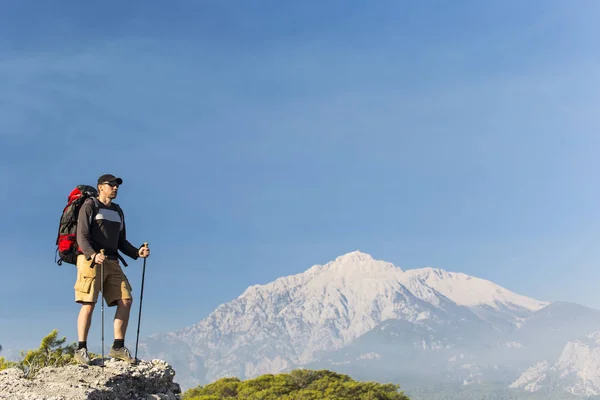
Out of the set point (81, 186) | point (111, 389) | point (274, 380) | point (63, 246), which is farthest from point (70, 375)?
point (274, 380)

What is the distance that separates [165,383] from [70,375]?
1574 mm

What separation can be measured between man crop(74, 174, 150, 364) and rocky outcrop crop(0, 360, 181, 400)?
33 centimetres

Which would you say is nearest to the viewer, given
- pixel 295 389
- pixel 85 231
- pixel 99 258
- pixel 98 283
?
pixel 99 258

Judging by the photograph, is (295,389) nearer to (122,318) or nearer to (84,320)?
(122,318)

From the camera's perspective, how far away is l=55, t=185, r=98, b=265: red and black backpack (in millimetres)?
9344

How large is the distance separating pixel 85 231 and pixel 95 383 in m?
2.01

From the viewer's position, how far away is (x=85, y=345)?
30.1ft

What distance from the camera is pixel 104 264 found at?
9.39 meters

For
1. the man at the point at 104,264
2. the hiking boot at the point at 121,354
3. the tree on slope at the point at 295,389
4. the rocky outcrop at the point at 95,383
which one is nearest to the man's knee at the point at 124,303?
the man at the point at 104,264

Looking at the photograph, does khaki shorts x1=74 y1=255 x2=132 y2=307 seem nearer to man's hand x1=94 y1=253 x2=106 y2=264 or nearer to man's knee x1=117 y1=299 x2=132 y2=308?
man's knee x1=117 y1=299 x2=132 y2=308

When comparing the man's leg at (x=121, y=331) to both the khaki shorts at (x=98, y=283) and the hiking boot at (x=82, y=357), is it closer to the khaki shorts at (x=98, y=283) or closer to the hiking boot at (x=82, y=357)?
the khaki shorts at (x=98, y=283)

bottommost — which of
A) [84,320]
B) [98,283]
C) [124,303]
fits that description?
[84,320]

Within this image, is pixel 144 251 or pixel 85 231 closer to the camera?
pixel 85 231

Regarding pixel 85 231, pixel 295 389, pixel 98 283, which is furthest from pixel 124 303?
pixel 295 389
